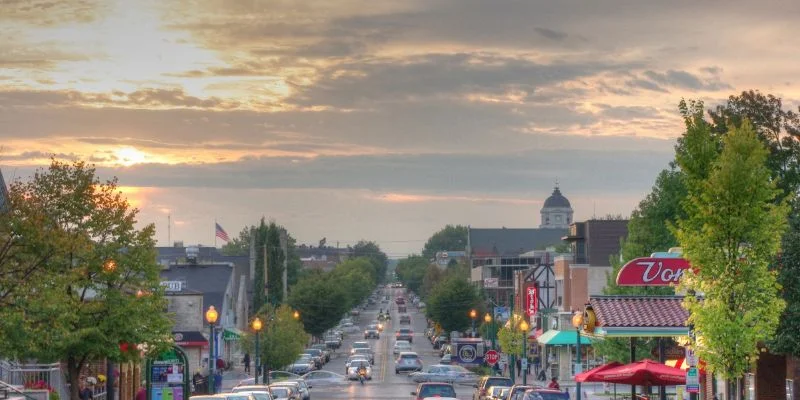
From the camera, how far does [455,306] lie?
522 feet

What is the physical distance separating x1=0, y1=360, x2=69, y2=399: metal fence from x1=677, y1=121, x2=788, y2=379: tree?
23230 millimetres

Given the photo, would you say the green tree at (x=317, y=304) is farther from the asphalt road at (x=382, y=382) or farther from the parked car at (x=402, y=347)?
the parked car at (x=402, y=347)

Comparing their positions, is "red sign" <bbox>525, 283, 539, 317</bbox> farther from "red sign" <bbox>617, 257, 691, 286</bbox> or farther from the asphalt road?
"red sign" <bbox>617, 257, 691, 286</bbox>

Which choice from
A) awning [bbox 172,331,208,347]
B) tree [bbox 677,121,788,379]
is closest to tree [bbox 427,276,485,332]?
awning [bbox 172,331,208,347]

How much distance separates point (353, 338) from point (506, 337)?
87.3m

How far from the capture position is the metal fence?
45969 millimetres

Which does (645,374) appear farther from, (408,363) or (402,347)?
(402,347)

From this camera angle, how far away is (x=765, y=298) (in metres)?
34.6

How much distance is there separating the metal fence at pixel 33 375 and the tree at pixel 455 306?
366 ft

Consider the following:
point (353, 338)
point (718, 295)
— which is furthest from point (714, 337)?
point (353, 338)

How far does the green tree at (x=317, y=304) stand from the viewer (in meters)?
149

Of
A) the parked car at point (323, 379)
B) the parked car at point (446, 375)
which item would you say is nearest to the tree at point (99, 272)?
the parked car at point (323, 379)

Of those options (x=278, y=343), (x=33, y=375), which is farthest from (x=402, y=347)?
(x=33, y=375)

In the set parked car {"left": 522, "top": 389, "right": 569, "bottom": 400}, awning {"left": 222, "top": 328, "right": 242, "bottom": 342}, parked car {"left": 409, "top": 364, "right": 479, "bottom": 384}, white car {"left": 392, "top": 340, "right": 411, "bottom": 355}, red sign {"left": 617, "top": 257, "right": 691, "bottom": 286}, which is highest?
red sign {"left": 617, "top": 257, "right": 691, "bottom": 286}
